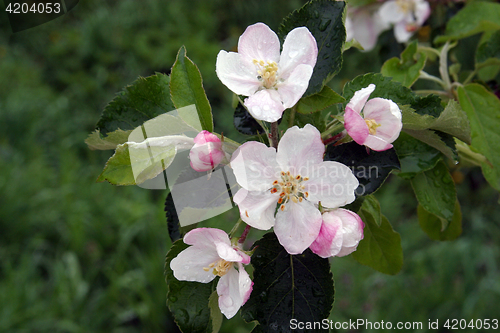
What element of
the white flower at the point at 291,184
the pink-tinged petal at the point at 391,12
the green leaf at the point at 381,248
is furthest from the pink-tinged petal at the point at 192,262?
the pink-tinged petal at the point at 391,12

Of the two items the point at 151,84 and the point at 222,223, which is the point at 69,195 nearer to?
the point at 222,223

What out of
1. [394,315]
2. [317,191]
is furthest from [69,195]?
[317,191]

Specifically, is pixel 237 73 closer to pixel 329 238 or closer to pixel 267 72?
pixel 267 72

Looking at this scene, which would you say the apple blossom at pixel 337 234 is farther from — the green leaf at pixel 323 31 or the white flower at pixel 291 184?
the green leaf at pixel 323 31

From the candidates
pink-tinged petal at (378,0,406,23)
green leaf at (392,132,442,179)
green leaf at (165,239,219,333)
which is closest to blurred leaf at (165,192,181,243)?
green leaf at (165,239,219,333)

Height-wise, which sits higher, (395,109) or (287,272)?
(395,109)

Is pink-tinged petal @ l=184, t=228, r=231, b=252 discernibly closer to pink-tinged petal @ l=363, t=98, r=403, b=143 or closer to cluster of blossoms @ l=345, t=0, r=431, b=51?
pink-tinged petal @ l=363, t=98, r=403, b=143
